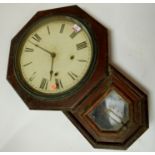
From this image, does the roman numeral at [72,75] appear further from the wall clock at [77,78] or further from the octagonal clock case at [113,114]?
the octagonal clock case at [113,114]

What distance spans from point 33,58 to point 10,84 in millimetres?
172

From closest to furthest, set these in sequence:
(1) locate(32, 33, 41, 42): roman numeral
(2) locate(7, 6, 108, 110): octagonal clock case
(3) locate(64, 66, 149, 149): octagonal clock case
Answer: (3) locate(64, 66, 149, 149): octagonal clock case, (2) locate(7, 6, 108, 110): octagonal clock case, (1) locate(32, 33, 41, 42): roman numeral

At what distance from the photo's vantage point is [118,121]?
3.60 ft

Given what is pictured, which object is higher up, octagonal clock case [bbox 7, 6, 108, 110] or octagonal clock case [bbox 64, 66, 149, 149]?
octagonal clock case [bbox 7, 6, 108, 110]

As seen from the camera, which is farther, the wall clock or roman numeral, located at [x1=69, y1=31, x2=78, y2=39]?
roman numeral, located at [x1=69, y1=31, x2=78, y2=39]

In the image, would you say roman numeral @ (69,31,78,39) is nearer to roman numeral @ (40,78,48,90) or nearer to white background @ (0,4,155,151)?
white background @ (0,4,155,151)

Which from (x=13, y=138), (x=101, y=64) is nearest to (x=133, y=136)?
(x=101, y=64)

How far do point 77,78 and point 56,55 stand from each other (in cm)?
17

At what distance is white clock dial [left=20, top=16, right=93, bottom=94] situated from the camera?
3.99 ft

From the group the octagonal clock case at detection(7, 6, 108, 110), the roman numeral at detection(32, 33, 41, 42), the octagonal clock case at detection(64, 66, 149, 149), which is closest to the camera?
the octagonal clock case at detection(64, 66, 149, 149)

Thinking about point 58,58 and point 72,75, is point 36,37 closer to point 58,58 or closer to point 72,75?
point 58,58

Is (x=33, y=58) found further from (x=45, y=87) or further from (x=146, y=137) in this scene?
(x=146, y=137)

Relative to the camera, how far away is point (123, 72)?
1.15m

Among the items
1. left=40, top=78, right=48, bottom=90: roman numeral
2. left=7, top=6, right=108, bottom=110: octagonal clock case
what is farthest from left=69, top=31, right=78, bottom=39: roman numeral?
left=40, top=78, right=48, bottom=90: roman numeral
